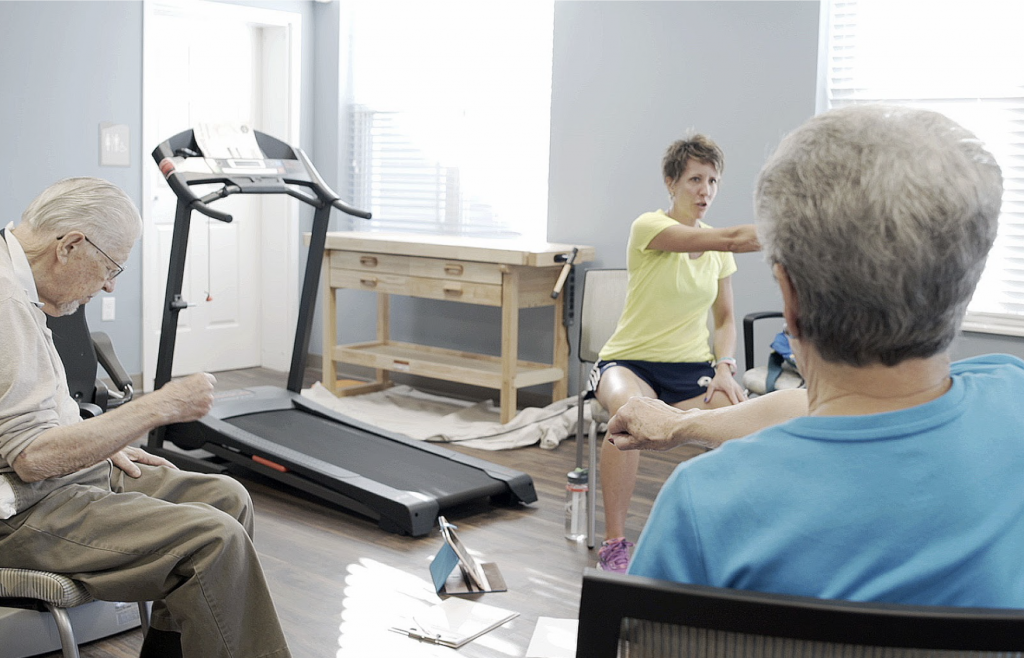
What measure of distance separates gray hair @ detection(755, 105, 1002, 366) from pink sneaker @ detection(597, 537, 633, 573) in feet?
7.41

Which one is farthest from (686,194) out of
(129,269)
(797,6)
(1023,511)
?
(129,269)

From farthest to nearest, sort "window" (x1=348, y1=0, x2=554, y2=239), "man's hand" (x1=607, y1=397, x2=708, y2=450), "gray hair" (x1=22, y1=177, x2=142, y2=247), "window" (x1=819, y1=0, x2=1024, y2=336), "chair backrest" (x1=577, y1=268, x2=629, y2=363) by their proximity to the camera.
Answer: "window" (x1=348, y1=0, x2=554, y2=239) < "window" (x1=819, y1=0, x2=1024, y2=336) < "chair backrest" (x1=577, y1=268, x2=629, y2=363) < "gray hair" (x1=22, y1=177, x2=142, y2=247) < "man's hand" (x1=607, y1=397, x2=708, y2=450)

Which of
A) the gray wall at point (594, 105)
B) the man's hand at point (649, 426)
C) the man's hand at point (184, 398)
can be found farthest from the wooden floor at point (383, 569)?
the gray wall at point (594, 105)

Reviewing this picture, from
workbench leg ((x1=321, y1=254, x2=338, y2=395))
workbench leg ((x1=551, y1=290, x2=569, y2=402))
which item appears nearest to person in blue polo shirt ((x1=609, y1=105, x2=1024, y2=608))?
workbench leg ((x1=551, y1=290, x2=569, y2=402))

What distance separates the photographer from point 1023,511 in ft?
2.81

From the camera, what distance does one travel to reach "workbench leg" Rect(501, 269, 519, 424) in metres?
4.77

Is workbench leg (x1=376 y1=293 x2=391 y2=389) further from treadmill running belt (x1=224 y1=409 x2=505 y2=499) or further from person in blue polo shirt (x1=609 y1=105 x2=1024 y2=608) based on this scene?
person in blue polo shirt (x1=609 y1=105 x2=1024 y2=608)

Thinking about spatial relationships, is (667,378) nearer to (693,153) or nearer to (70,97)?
(693,153)

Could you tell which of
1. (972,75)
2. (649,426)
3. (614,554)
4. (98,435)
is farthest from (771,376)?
(98,435)

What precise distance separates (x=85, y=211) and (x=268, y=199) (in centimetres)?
435

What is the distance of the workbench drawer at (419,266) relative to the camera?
4.84m

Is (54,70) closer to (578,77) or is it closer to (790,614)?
(578,77)

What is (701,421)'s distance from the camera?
1.41 m

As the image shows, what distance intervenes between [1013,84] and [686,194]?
1.57 meters
